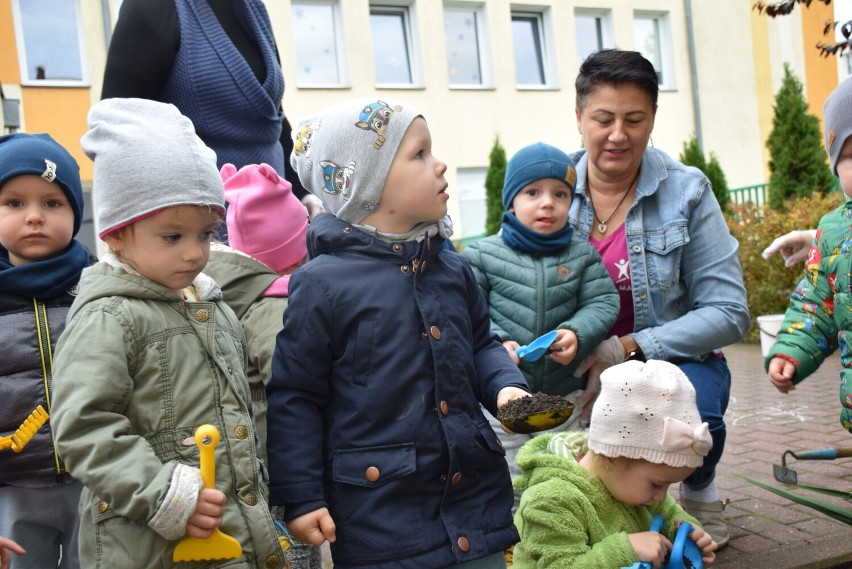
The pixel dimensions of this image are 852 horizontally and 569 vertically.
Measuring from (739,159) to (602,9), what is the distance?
4.93 metres

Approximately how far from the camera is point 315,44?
17.4 metres

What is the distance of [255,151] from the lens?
311 cm

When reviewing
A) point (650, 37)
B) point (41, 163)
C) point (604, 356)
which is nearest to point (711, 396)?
point (604, 356)

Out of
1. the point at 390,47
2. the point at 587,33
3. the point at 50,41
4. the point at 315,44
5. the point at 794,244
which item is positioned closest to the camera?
the point at 794,244

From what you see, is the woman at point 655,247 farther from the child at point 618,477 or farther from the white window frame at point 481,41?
the white window frame at point 481,41

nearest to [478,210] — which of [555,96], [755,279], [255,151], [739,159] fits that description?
[555,96]

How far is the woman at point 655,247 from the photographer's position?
332 centimetres

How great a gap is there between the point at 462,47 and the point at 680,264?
15.8 metres

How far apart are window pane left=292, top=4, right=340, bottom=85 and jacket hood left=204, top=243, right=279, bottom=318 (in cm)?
1494

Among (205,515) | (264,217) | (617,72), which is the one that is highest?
(617,72)

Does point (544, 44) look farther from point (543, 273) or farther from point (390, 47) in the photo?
point (543, 273)

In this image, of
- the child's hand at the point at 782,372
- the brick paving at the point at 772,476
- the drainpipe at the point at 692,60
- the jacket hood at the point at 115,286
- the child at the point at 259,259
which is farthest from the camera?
the drainpipe at the point at 692,60

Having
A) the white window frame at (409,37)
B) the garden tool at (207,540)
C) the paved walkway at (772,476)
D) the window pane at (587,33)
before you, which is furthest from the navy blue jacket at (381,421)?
the window pane at (587,33)

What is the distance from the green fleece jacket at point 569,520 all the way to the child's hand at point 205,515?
0.93 metres
